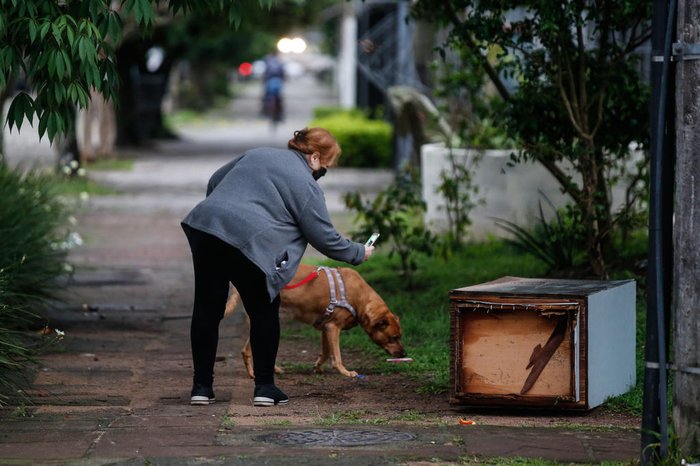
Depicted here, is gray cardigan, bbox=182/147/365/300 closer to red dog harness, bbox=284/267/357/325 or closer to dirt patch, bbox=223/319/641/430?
dirt patch, bbox=223/319/641/430

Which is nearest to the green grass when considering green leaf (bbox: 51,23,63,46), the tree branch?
the tree branch

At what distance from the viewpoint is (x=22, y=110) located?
645cm

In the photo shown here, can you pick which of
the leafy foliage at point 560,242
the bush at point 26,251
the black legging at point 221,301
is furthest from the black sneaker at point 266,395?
the leafy foliage at point 560,242

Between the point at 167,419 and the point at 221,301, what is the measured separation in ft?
2.32

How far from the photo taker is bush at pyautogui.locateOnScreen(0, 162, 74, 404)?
25.6 feet

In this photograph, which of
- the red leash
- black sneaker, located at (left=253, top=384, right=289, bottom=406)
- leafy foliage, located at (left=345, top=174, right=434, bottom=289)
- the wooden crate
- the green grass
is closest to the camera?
the wooden crate

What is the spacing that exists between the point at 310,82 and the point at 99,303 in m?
85.9

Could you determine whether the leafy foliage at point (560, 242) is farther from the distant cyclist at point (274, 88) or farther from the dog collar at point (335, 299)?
the distant cyclist at point (274, 88)

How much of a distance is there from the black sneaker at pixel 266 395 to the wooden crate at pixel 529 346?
3.24 ft

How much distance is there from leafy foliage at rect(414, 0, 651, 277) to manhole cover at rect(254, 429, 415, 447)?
3957mm

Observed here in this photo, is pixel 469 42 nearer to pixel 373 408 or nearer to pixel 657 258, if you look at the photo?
pixel 373 408

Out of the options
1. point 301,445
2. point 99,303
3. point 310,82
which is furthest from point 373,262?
point 310,82

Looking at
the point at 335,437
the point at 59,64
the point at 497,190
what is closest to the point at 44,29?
the point at 59,64

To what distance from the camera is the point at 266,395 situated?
22.7 feet
